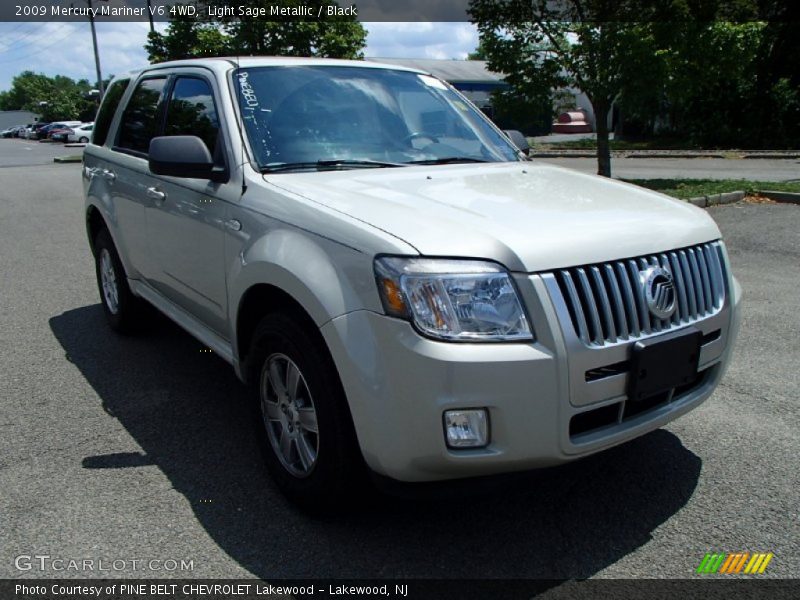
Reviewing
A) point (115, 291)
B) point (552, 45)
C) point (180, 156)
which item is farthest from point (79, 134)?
point (180, 156)

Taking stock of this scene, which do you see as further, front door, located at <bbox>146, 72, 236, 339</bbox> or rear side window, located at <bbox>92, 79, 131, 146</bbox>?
rear side window, located at <bbox>92, 79, 131, 146</bbox>

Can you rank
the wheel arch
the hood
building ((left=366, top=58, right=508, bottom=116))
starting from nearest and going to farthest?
the hood
the wheel arch
building ((left=366, top=58, right=508, bottom=116))

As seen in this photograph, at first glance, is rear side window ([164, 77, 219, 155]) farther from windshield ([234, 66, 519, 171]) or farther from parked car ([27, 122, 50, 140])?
parked car ([27, 122, 50, 140])

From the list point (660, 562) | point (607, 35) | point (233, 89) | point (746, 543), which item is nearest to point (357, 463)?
point (660, 562)

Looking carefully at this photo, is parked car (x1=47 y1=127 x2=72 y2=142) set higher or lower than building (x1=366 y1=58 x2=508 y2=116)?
lower

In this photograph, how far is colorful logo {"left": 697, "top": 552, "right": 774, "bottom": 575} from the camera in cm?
268

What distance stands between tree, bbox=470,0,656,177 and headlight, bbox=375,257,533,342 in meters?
11.7

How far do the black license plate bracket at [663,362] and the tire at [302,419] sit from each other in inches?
40.7

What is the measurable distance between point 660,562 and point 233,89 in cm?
289

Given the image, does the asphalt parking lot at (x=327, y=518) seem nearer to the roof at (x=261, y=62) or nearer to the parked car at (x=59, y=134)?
the roof at (x=261, y=62)

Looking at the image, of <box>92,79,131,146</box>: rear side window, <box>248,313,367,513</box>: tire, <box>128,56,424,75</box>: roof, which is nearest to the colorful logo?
<box>248,313,367,513</box>: tire

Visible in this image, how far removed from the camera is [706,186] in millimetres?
13172

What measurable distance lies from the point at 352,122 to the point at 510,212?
133cm

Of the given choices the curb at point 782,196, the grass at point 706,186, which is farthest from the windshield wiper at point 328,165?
the curb at point 782,196
